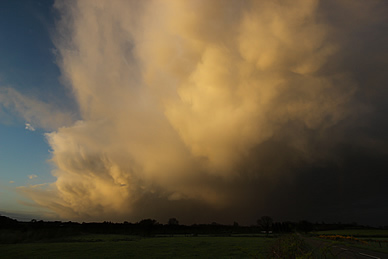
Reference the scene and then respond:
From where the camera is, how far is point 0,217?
605 feet

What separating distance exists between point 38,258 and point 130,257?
18962 mm

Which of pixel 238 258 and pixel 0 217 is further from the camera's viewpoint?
pixel 0 217

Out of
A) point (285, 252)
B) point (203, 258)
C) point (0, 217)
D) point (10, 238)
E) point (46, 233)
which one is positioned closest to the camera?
point (285, 252)

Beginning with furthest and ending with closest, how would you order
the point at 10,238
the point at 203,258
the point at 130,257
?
the point at 10,238 → the point at 130,257 → the point at 203,258

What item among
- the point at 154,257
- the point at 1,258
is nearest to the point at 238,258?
the point at 154,257

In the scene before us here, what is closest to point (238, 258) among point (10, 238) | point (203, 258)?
point (203, 258)

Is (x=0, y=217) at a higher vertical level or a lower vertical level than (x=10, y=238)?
higher

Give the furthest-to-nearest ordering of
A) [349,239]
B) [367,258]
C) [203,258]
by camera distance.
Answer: [349,239] → [203,258] → [367,258]

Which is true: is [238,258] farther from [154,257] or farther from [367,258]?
[367,258]

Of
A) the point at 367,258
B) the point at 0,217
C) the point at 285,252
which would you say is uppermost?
the point at 0,217

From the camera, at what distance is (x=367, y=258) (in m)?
42.5

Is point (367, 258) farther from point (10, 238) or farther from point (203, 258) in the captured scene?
point (10, 238)

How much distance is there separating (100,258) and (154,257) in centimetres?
1108

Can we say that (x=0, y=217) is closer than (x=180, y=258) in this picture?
No
